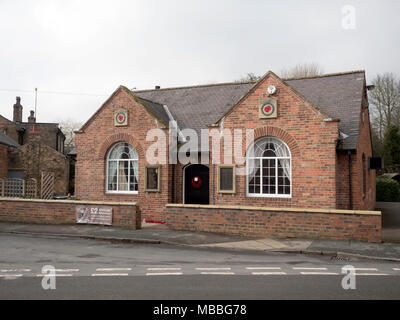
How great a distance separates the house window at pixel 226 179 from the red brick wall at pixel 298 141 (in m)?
0.20

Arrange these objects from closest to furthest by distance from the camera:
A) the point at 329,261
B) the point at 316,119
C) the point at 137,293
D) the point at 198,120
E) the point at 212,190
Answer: the point at 137,293
the point at 329,261
the point at 316,119
the point at 212,190
the point at 198,120

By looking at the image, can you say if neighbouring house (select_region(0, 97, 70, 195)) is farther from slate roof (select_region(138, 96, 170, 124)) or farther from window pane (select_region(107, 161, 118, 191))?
slate roof (select_region(138, 96, 170, 124))

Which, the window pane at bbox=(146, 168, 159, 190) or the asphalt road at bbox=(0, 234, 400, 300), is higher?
the window pane at bbox=(146, 168, 159, 190)

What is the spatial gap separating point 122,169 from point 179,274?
9318 millimetres

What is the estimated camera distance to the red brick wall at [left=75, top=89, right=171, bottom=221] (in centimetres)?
1455

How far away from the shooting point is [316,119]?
12.4 metres

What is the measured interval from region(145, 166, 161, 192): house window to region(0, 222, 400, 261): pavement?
5.97ft

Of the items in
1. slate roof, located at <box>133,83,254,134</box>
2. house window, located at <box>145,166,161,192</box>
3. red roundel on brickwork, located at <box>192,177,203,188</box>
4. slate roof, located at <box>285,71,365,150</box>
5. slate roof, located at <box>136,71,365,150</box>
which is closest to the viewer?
slate roof, located at <box>285,71,365,150</box>

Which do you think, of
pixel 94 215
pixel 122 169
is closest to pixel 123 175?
pixel 122 169

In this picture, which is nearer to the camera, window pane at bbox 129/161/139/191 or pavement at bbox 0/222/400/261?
pavement at bbox 0/222/400/261

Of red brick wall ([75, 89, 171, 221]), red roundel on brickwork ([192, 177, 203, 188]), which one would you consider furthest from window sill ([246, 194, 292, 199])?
red brick wall ([75, 89, 171, 221])
